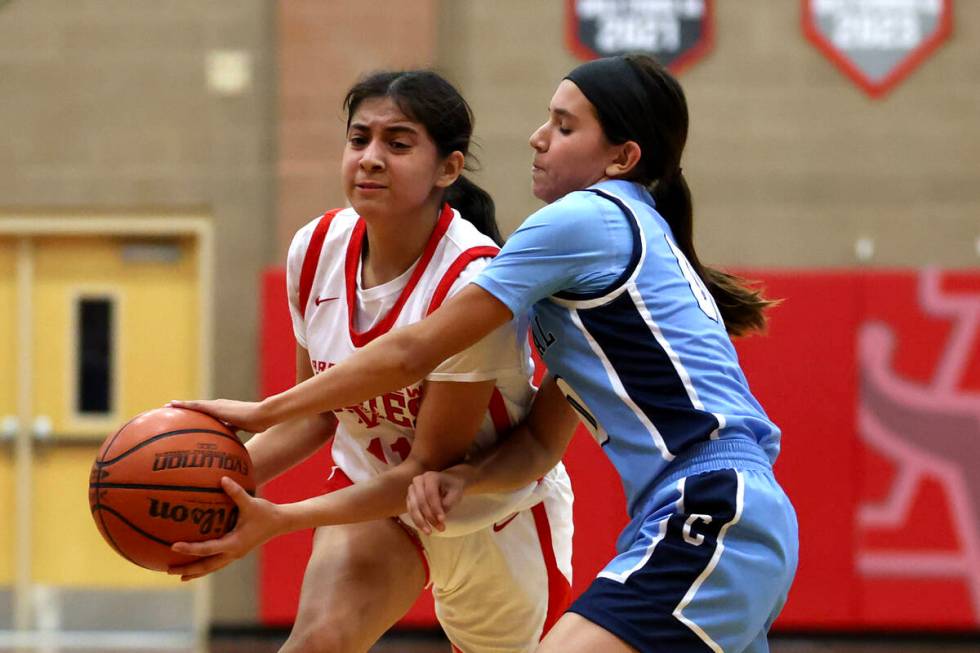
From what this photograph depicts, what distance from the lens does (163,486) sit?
253cm

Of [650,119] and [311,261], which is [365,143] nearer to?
[311,261]

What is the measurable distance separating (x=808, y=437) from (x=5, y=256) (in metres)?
4.29

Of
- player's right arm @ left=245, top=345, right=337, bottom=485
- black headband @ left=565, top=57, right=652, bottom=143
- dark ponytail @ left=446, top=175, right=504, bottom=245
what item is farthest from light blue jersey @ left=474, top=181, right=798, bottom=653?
player's right arm @ left=245, top=345, right=337, bottom=485

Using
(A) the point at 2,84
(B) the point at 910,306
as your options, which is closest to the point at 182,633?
(A) the point at 2,84

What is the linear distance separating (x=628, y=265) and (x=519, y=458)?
62 centimetres

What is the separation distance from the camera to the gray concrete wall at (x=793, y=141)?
7.29m

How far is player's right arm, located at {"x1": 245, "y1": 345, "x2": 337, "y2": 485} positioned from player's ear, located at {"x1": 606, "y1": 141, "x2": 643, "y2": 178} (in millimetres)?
877

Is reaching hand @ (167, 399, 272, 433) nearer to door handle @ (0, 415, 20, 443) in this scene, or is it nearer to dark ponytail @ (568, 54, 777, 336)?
dark ponytail @ (568, 54, 777, 336)

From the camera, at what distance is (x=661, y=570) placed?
2361 mm

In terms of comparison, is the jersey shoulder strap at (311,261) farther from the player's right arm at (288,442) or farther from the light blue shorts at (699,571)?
the light blue shorts at (699,571)

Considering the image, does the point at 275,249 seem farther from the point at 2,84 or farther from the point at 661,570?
the point at 661,570

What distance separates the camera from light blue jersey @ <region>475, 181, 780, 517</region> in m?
2.43

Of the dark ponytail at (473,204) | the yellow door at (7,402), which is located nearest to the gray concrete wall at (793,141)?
the yellow door at (7,402)

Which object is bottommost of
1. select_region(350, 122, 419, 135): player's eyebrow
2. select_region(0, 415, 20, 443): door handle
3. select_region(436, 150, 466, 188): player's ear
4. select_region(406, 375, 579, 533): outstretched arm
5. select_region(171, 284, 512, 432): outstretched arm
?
select_region(0, 415, 20, 443): door handle
